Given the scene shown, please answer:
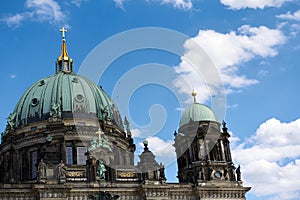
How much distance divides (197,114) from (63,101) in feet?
52.9

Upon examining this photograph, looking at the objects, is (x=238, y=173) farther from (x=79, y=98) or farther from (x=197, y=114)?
(x=79, y=98)

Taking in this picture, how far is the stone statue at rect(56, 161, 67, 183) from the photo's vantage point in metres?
47.4

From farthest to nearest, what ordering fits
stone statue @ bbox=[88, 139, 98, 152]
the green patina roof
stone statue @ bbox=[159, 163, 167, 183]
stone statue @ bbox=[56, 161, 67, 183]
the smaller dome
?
the green patina roof < the smaller dome < stone statue @ bbox=[88, 139, 98, 152] < stone statue @ bbox=[159, 163, 167, 183] < stone statue @ bbox=[56, 161, 67, 183]

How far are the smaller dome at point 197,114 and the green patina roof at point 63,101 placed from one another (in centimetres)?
1000

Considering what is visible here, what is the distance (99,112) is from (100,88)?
5534mm

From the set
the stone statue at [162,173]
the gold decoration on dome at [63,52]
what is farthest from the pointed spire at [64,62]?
the stone statue at [162,173]

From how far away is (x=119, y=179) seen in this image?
50.3 m

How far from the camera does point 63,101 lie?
59094mm

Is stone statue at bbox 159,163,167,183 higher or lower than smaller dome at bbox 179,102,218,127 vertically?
lower

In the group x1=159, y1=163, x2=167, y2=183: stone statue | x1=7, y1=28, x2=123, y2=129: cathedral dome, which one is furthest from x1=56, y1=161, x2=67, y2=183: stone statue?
x1=7, y1=28, x2=123, y2=129: cathedral dome

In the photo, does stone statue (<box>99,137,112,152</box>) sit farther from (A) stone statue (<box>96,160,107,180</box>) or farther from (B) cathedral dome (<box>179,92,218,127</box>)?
(B) cathedral dome (<box>179,92,218,127</box>)

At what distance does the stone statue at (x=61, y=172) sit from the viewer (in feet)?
155

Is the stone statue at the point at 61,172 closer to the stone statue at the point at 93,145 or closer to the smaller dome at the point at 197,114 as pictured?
the stone statue at the point at 93,145

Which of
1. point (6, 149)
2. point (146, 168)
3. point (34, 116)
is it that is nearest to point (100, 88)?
point (34, 116)
